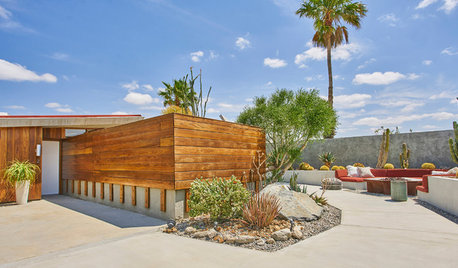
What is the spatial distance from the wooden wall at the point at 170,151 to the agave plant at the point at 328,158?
367 inches

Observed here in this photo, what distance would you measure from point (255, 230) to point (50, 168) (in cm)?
982

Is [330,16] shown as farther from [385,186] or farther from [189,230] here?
[189,230]

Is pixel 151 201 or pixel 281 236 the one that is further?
pixel 151 201

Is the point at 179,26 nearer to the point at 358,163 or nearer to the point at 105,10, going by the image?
the point at 105,10

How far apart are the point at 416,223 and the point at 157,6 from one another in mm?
8438

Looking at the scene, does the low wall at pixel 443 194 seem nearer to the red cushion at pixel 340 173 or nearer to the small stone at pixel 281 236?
the red cushion at pixel 340 173

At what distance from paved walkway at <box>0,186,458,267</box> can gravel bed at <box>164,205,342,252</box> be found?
7.7 inches

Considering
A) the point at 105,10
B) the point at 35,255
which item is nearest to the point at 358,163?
the point at 105,10

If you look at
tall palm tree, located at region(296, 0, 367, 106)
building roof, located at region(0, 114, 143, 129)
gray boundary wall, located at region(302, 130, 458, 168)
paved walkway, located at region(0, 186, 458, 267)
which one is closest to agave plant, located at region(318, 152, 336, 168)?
gray boundary wall, located at region(302, 130, 458, 168)

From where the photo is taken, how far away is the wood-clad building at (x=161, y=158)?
5.73m

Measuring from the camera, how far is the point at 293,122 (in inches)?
374

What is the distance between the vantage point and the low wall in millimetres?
6270

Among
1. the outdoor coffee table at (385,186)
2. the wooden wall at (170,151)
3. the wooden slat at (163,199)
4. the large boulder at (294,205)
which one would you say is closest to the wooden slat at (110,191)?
the wooden wall at (170,151)

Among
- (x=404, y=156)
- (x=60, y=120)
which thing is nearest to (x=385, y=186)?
(x=404, y=156)
